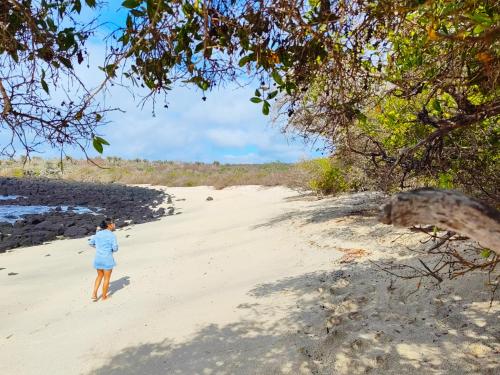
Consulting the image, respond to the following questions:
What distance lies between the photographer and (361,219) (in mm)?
13250

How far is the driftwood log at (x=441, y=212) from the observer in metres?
1.62

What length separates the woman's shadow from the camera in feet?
33.3

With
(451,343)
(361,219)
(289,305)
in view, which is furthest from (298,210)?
(451,343)

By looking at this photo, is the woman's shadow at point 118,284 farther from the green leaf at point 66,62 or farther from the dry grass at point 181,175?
the dry grass at point 181,175

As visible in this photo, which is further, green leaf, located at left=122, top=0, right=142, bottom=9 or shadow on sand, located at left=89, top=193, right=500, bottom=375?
shadow on sand, located at left=89, top=193, right=500, bottom=375

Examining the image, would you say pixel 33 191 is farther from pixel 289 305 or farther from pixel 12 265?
pixel 289 305

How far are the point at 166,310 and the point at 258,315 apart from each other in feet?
6.37

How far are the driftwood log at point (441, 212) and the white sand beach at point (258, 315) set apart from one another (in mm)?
3872

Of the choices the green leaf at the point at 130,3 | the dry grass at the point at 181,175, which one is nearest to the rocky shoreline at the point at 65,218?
the dry grass at the point at 181,175

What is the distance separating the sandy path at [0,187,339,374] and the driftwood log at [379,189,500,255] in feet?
13.9

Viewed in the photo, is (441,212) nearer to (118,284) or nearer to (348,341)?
(348,341)

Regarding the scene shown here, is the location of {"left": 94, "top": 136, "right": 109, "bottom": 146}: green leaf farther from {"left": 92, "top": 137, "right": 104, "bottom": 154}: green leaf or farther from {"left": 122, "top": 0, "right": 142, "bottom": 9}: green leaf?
{"left": 122, "top": 0, "right": 142, "bottom": 9}: green leaf

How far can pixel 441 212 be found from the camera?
1.64m

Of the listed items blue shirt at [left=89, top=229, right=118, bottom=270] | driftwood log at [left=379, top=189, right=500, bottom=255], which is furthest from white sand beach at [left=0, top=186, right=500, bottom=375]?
driftwood log at [left=379, top=189, right=500, bottom=255]
